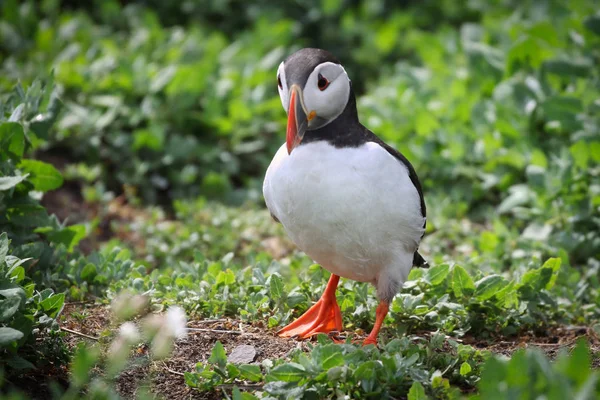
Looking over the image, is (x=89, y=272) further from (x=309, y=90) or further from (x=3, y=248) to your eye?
(x=309, y=90)

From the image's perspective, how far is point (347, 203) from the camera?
3.34 meters

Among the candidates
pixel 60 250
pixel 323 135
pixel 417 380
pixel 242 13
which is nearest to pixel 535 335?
pixel 417 380

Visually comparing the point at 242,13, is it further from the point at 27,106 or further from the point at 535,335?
the point at 535,335

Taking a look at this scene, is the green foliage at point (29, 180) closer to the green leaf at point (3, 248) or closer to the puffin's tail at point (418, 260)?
the green leaf at point (3, 248)

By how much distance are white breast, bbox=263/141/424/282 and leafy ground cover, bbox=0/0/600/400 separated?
0.40 m

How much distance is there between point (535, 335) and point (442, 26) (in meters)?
5.42

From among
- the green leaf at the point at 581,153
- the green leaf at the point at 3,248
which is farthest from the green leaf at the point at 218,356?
the green leaf at the point at 581,153

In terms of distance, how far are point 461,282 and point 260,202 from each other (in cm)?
299

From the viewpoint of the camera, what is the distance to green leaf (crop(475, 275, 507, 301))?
4039mm

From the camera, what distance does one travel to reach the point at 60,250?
4363mm

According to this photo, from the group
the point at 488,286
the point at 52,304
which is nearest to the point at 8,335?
the point at 52,304

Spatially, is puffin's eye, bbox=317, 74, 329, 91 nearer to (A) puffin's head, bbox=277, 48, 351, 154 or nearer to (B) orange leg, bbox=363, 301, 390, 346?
(A) puffin's head, bbox=277, 48, 351, 154

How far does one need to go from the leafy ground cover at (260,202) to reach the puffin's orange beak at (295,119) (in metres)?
0.86

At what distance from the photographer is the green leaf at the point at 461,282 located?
4029 mm
